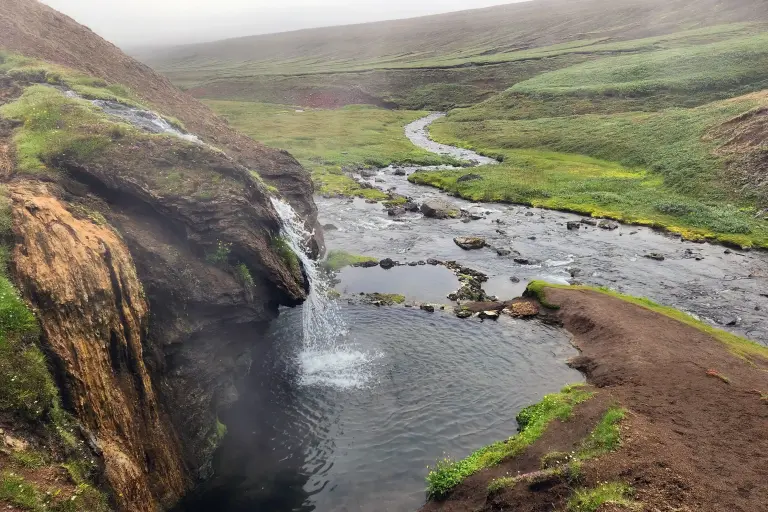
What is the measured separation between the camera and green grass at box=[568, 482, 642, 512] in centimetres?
2003

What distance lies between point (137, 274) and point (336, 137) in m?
100

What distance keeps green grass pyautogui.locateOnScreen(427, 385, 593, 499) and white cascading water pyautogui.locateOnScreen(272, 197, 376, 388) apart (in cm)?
943

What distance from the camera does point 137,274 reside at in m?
26.3

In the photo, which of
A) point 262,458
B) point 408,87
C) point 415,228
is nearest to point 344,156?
point 415,228

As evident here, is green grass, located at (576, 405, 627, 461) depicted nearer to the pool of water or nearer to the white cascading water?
the pool of water

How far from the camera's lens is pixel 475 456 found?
1045 inches

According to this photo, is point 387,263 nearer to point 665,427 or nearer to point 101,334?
point 665,427

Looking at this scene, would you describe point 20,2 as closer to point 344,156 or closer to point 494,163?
point 344,156

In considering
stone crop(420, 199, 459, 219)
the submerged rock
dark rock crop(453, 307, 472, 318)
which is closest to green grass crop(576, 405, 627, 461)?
dark rock crop(453, 307, 472, 318)

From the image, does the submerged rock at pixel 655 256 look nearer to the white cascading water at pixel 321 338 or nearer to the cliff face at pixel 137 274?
the white cascading water at pixel 321 338

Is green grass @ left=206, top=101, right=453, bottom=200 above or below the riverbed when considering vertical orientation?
above

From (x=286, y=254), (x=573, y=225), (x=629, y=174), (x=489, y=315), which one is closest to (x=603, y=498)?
(x=489, y=315)

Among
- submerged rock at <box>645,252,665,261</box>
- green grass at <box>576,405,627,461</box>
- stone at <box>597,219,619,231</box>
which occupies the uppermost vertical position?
green grass at <box>576,405,627,461</box>

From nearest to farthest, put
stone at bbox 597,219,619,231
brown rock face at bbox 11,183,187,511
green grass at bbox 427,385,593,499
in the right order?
brown rock face at bbox 11,183,187,511 < green grass at bbox 427,385,593,499 < stone at bbox 597,219,619,231
